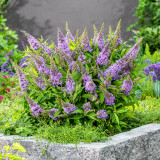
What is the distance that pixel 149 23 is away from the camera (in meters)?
8.55

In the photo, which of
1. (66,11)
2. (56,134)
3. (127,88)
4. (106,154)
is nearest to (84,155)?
(106,154)

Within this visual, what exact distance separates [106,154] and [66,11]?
680 cm

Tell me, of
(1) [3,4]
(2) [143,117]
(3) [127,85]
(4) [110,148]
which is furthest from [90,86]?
(1) [3,4]

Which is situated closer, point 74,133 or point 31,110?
point 74,133

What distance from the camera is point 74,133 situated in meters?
2.71

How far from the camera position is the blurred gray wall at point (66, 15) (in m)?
8.22

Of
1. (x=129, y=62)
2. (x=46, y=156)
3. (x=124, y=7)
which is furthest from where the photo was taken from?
(x=124, y=7)

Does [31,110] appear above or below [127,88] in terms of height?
below

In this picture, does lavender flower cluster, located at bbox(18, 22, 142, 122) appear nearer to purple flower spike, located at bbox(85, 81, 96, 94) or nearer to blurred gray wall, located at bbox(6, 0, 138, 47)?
purple flower spike, located at bbox(85, 81, 96, 94)

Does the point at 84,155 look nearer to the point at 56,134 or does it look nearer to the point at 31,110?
the point at 56,134

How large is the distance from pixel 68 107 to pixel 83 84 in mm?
326

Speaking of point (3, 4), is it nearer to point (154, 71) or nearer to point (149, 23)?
point (149, 23)

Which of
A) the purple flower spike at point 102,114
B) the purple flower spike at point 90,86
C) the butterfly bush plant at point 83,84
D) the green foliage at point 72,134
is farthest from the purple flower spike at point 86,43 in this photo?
the green foliage at point 72,134

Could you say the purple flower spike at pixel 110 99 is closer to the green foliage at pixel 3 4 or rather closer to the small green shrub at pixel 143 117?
the small green shrub at pixel 143 117
